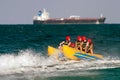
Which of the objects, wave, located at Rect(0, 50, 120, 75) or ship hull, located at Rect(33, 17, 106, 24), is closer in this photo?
wave, located at Rect(0, 50, 120, 75)

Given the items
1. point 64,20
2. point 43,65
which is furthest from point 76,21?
point 43,65

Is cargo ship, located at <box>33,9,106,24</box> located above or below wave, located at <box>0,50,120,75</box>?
above

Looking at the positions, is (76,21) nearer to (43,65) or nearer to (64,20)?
(64,20)

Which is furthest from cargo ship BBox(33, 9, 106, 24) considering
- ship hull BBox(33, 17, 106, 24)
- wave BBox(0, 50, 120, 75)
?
wave BBox(0, 50, 120, 75)

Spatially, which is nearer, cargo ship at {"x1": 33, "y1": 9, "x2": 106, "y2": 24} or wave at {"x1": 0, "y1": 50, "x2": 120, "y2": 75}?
wave at {"x1": 0, "y1": 50, "x2": 120, "y2": 75}

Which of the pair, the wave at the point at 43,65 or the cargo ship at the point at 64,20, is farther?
the cargo ship at the point at 64,20

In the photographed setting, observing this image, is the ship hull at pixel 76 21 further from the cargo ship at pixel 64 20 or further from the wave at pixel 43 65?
the wave at pixel 43 65

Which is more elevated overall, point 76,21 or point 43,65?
point 76,21

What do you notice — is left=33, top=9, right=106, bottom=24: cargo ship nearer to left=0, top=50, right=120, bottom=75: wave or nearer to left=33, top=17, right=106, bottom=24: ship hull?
left=33, top=17, right=106, bottom=24: ship hull

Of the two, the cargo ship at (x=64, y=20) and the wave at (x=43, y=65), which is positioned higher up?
the cargo ship at (x=64, y=20)

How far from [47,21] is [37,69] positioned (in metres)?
140

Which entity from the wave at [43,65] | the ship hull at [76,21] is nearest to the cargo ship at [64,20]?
the ship hull at [76,21]

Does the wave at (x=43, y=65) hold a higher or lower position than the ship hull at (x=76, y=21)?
lower

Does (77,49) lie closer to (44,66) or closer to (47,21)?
(44,66)
